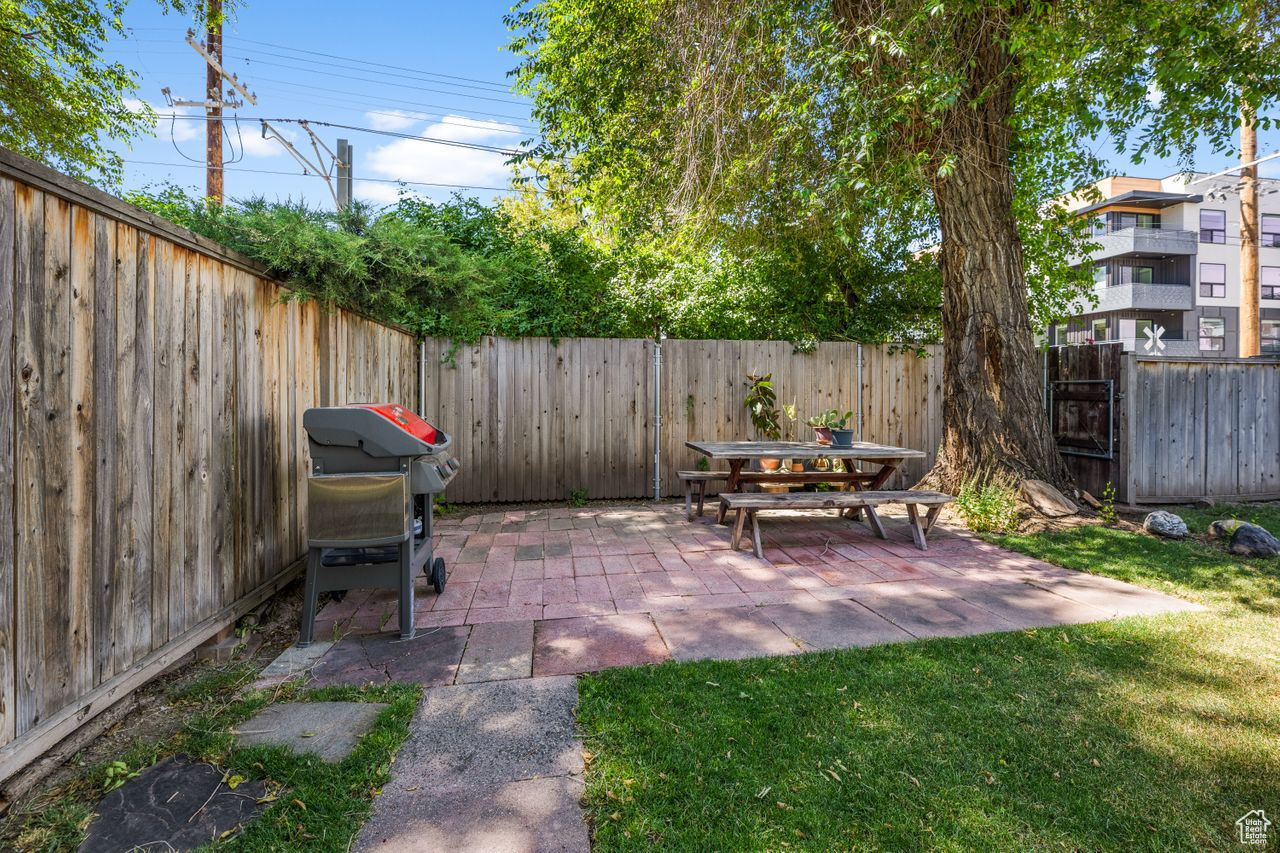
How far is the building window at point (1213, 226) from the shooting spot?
2162 centimetres

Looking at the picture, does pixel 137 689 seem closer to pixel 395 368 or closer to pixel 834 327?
pixel 395 368

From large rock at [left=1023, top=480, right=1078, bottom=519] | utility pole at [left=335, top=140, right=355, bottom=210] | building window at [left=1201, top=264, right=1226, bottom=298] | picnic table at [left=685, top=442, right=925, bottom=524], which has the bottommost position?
large rock at [left=1023, top=480, right=1078, bottom=519]

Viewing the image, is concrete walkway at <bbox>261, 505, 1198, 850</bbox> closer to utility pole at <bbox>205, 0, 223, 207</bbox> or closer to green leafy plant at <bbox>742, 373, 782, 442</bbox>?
green leafy plant at <bbox>742, 373, 782, 442</bbox>

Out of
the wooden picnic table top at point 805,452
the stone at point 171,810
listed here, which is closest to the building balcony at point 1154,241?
the wooden picnic table top at point 805,452

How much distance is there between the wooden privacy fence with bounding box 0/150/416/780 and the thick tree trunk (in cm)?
552

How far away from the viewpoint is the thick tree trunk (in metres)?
5.22

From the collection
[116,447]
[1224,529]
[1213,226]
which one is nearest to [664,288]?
[1224,529]

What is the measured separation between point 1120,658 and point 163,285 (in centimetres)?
416

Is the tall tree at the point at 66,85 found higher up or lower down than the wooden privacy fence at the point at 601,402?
higher up

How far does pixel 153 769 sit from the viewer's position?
1.72m

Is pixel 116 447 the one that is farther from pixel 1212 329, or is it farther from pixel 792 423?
pixel 1212 329

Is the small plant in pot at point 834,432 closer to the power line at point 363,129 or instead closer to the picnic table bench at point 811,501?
the picnic table bench at point 811,501

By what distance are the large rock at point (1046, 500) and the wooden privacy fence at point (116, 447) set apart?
577cm

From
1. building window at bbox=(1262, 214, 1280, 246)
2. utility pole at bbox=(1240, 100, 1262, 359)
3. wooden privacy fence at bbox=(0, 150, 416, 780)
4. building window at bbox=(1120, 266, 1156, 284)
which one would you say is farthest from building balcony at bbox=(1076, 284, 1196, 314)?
wooden privacy fence at bbox=(0, 150, 416, 780)
